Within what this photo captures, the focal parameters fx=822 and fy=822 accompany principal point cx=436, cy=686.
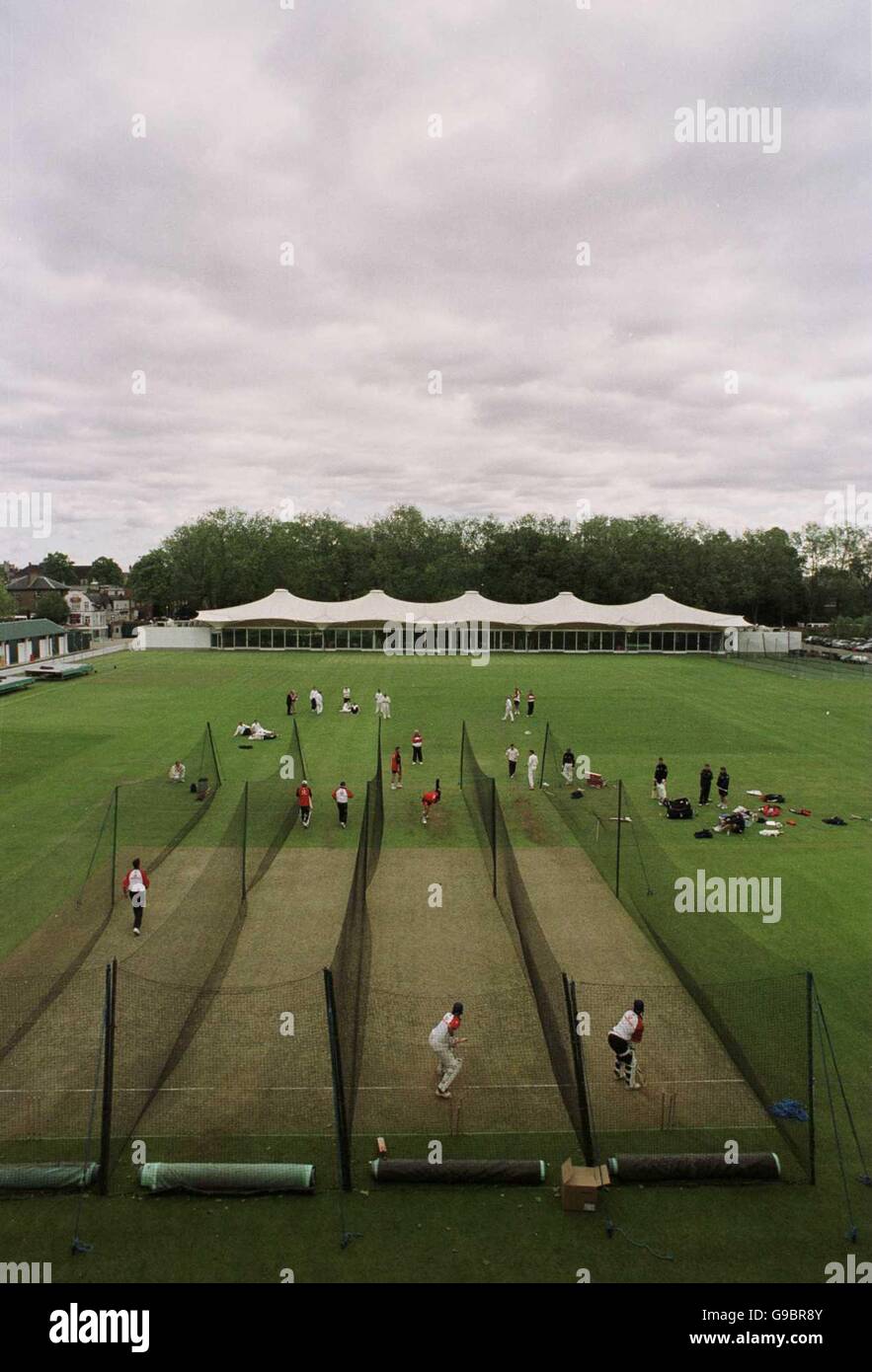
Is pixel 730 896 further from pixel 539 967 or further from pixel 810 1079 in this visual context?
pixel 810 1079

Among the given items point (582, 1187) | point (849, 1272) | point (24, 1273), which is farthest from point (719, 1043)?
point (24, 1273)

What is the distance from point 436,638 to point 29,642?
1352 inches

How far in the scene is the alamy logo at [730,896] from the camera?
15.3 m

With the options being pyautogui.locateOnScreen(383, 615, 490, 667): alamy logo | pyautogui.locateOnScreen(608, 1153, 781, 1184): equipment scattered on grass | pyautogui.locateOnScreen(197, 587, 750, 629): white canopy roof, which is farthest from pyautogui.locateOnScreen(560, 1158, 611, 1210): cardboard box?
pyautogui.locateOnScreen(197, 587, 750, 629): white canopy roof

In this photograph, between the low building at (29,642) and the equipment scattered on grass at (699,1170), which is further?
the low building at (29,642)

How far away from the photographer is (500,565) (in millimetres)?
98938

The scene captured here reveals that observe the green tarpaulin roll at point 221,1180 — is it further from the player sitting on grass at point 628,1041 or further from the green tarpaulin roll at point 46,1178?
the player sitting on grass at point 628,1041

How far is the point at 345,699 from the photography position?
39188mm

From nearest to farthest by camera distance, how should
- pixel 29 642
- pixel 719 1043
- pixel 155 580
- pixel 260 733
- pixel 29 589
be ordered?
pixel 719 1043 < pixel 260 733 < pixel 29 642 < pixel 155 580 < pixel 29 589

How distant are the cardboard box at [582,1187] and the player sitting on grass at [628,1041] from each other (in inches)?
74.8

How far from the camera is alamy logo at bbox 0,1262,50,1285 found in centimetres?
720

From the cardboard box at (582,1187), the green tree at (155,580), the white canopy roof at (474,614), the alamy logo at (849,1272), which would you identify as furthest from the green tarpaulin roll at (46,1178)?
the green tree at (155,580)

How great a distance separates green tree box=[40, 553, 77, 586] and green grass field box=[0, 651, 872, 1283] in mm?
132827
